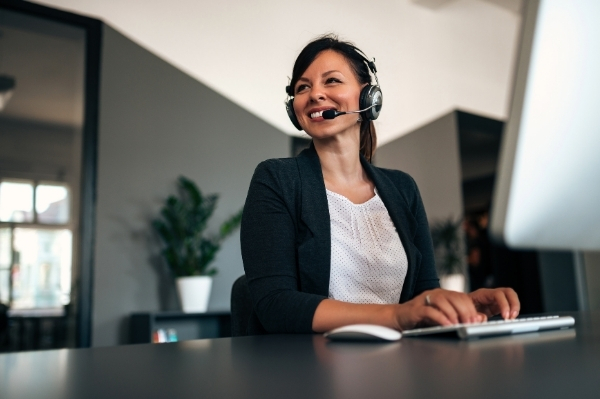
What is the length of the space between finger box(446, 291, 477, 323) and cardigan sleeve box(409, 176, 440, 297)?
0.73 m

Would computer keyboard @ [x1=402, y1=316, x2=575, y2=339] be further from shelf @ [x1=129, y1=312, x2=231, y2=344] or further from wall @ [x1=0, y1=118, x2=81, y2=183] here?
wall @ [x1=0, y1=118, x2=81, y2=183]

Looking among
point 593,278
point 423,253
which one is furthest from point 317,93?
point 593,278

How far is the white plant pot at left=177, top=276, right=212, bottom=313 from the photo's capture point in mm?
3424

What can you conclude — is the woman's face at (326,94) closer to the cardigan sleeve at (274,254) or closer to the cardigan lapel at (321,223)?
the cardigan lapel at (321,223)

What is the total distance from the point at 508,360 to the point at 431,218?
15.5ft

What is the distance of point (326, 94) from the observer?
5.49 ft

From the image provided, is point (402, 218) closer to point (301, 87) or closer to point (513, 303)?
point (301, 87)

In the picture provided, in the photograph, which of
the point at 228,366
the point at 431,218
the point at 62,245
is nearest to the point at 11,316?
the point at 62,245

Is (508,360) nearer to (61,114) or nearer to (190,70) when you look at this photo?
(61,114)

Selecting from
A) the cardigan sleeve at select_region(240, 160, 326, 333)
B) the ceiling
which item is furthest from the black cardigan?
the ceiling

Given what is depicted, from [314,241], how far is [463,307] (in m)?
0.58

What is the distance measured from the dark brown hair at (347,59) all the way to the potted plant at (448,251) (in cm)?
326

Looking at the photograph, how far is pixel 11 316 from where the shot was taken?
314 cm

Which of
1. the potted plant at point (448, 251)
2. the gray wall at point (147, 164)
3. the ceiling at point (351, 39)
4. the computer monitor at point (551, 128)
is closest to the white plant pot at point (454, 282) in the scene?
the potted plant at point (448, 251)
